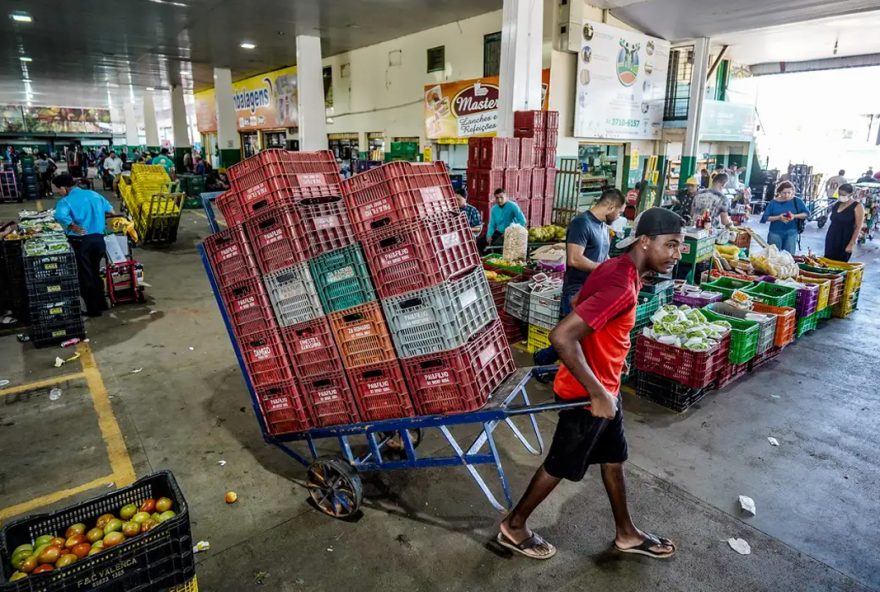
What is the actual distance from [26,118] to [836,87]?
5216 centimetres

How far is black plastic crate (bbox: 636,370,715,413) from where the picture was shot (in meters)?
5.21

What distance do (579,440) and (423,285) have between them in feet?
4.17

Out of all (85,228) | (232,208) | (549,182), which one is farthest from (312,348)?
(549,182)

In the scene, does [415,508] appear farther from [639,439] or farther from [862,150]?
[862,150]

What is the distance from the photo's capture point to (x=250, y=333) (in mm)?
3805

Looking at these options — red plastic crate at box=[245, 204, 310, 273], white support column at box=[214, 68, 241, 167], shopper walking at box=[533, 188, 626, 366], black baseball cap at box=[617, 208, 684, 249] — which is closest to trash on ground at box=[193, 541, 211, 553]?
red plastic crate at box=[245, 204, 310, 273]

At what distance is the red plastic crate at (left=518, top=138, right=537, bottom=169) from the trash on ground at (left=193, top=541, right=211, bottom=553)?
28.6 ft

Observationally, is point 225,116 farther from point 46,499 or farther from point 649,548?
point 649,548

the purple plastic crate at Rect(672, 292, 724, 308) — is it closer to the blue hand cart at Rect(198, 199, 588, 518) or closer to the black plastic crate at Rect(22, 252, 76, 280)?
the blue hand cart at Rect(198, 199, 588, 518)

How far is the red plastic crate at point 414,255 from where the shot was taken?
3266 millimetres

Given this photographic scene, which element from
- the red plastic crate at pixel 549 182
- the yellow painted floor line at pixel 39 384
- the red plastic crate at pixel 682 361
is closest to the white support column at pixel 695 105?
→ the red plastic crate at pixel 549 182

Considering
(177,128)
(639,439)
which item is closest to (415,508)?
(639,439)

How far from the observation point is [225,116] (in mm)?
23594

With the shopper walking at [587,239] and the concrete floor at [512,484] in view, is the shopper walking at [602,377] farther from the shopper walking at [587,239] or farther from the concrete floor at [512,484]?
the shopper walking at [587,239]
